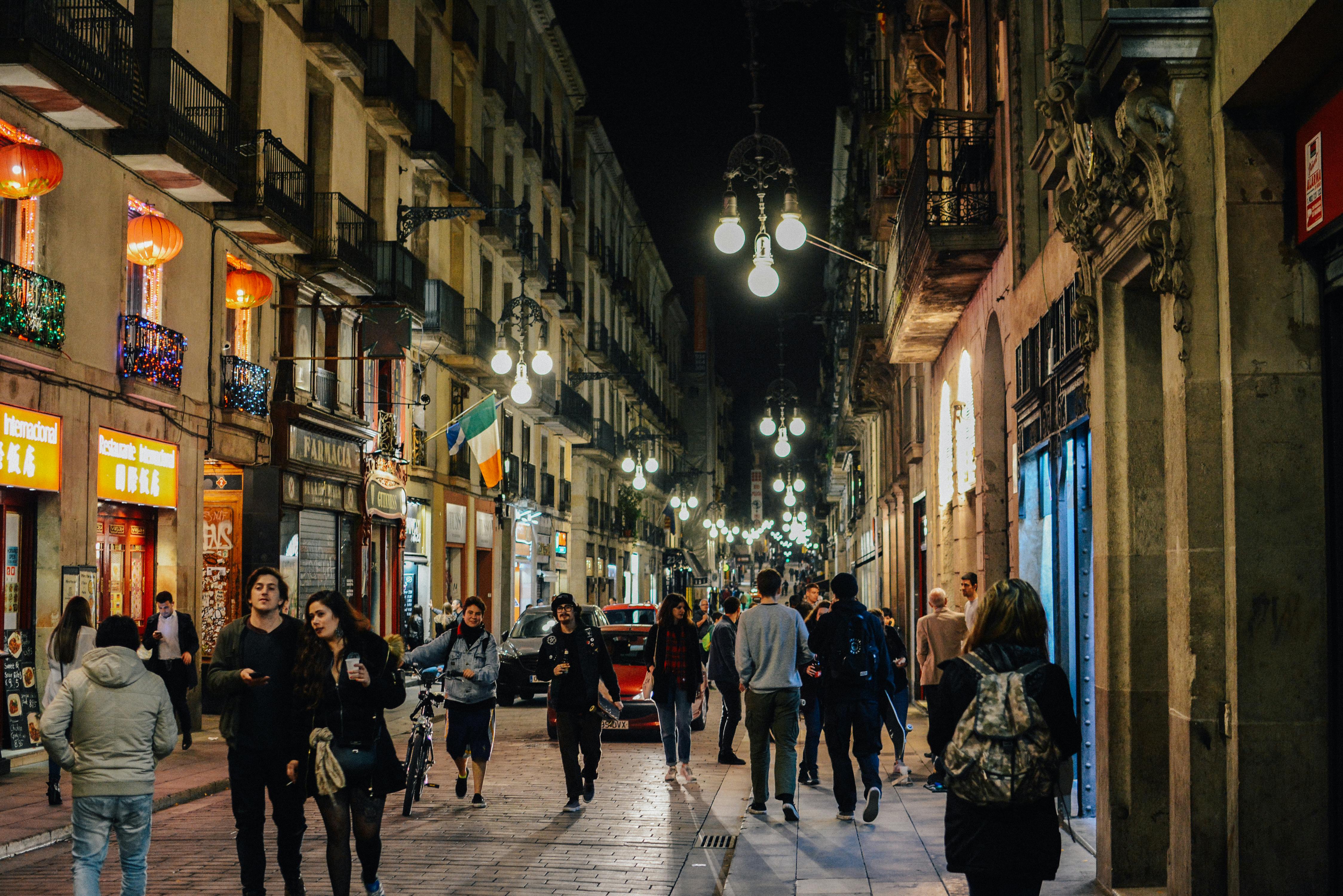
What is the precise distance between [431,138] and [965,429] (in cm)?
1687

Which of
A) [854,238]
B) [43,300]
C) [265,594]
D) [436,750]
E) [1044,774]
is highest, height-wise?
[854,238]

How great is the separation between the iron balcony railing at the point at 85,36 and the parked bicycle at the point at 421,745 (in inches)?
300

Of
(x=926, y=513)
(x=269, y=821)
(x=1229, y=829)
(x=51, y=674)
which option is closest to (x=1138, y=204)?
(x=1229, y=829)

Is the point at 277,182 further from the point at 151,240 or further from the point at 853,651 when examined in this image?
the point at 853,651

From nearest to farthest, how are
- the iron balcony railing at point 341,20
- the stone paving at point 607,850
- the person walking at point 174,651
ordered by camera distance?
the stone paving at point 607,850 → the person walking at point 174,651 → the iron balcony railing at point 341,20

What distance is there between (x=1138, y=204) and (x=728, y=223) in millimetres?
6166

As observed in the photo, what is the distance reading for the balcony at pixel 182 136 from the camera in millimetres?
16609

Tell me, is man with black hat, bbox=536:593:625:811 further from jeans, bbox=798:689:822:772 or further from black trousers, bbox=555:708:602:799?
jeans, bbox=798:689:822:772

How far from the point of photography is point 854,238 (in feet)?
115

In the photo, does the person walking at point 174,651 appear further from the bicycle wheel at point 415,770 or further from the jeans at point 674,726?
the jeans at point 674,726

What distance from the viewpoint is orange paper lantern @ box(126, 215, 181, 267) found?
55.0 feet

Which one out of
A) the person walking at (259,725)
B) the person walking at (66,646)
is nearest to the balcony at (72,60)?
the person walking at (66,646)

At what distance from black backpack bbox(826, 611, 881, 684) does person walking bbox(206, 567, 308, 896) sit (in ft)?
16.2

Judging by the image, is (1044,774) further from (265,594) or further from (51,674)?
(51,674)
